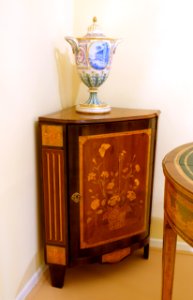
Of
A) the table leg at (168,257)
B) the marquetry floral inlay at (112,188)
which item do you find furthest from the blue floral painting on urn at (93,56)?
the table leg at (168,257)

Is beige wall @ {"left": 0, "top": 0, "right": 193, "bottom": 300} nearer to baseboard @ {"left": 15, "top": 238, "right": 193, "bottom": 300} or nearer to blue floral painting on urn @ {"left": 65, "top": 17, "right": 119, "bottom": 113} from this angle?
baseboard @ {"left": 15, "top": 238, "right": 193, "bottom": 300}

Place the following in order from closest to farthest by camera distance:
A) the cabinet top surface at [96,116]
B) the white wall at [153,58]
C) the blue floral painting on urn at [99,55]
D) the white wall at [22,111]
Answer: the white wall at [22,111] → the cabinet top surface at [96,116] → the blue floral painting on urn at [99,55] → the white wall at [153,58]

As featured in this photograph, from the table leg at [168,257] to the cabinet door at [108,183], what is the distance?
49 cm

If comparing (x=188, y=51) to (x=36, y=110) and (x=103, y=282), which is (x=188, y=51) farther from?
(x=103, y=282)

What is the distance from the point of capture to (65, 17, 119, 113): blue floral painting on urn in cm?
159

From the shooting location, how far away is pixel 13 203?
143 cm

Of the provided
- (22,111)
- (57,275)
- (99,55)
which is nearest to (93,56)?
(99,55)

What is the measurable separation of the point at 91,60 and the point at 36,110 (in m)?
0.38

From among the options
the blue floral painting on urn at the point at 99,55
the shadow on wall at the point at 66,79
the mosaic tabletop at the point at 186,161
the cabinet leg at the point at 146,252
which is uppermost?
the blue floral painting on urn at the point at 99,55

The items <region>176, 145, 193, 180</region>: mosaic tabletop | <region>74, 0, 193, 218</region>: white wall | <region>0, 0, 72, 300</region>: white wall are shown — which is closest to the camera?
<region>176, 145, 193, 180</region>: mosaic tabletop

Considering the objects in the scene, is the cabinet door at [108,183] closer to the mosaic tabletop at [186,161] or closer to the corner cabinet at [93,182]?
the corner cabinet at [93,182]

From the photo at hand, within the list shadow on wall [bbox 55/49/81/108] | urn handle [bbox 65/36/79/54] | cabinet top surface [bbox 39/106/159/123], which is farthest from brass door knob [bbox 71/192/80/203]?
urn handle [bbox 65/36/79/54]

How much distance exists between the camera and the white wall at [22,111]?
1.32m

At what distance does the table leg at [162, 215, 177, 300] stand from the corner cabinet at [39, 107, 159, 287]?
488 mm
